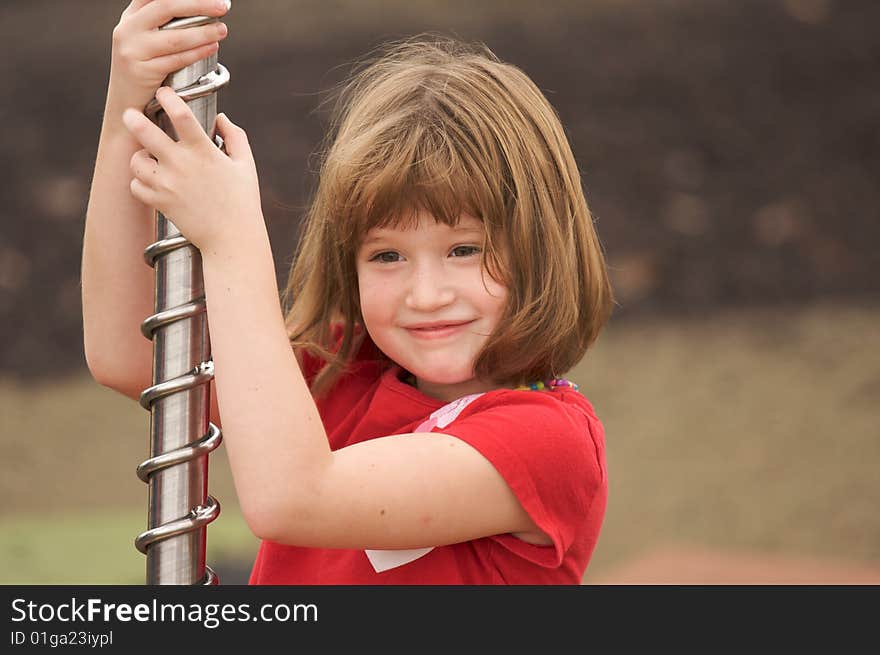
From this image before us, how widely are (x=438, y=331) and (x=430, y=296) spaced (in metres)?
0.07

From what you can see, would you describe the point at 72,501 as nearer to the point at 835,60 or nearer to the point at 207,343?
the point at 207,343

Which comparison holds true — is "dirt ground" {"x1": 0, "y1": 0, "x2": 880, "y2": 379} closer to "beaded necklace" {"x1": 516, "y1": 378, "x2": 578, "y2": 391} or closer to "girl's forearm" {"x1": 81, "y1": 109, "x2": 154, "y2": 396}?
"beaded necklace" {"x1": 516, "y1": 378, "x2": 578, "y2": 391}

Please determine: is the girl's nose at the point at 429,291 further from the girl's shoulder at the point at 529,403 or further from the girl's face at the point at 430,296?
the girl's shoulder at the point at 529,403

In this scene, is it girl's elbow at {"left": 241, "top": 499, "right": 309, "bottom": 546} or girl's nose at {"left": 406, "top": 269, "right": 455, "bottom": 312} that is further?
girl's nose at {"left": 406, "top": 269, "right": 455, "bottom": 312}

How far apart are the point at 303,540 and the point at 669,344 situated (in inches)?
236

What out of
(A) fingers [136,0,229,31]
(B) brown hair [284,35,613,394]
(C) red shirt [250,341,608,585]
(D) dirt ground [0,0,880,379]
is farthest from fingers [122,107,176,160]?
(D) dirt ground [0,0,880,379]

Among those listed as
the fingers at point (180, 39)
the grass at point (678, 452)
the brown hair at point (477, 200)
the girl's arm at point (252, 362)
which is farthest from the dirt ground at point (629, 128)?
the fingers at point (180, 39)

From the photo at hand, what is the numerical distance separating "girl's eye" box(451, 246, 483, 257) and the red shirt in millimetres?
173

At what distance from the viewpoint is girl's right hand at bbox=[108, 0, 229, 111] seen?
1234mm

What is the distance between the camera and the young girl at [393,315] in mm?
1288

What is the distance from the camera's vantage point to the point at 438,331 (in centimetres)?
154

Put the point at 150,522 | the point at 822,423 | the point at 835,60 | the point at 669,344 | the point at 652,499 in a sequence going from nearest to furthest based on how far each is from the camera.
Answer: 1. the point at 150,522
2. the point at 652,499
3. the point at 822,423
4. the point at 669,344
5. the point at 835,60

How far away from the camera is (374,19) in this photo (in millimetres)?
10062

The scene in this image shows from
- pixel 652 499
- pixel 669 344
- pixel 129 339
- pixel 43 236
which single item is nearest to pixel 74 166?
pixel 43 236
